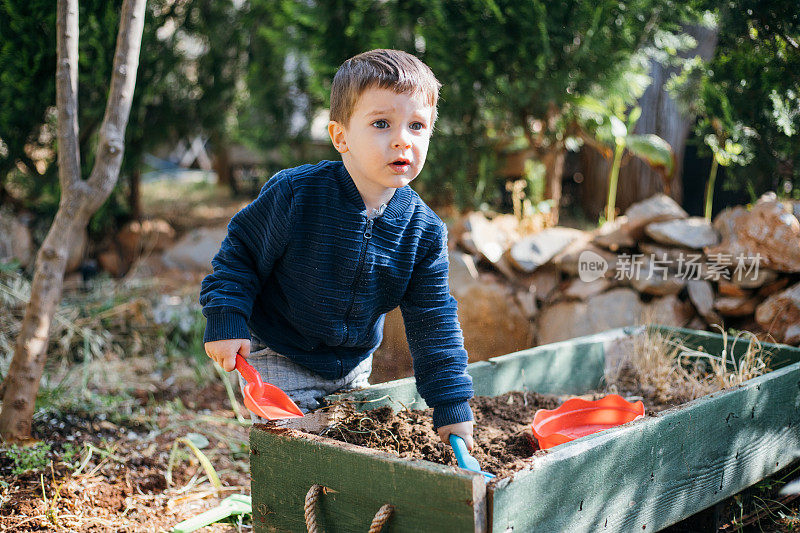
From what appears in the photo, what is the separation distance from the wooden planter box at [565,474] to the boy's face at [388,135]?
2.27ft

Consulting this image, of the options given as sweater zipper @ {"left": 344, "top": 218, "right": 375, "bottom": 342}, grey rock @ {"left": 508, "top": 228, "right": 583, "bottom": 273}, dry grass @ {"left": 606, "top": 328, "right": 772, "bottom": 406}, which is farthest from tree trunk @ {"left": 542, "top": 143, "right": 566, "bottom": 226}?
sweater zipper @ {"left": 344, "top": 218, "right": 375, "bottom": 342}

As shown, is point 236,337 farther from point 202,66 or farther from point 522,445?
point 202,66

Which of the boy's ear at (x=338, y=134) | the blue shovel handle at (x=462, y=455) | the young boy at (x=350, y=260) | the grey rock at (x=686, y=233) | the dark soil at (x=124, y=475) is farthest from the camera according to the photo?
the grey rock at (x=686, y=233)

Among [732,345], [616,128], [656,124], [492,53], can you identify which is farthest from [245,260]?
[656,124]

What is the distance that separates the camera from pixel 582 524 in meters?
1.68

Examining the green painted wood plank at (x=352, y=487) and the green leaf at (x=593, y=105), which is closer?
the green painted wood plank at (x=352, y=487)

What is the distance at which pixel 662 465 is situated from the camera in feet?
6.23

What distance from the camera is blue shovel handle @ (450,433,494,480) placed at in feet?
5.67

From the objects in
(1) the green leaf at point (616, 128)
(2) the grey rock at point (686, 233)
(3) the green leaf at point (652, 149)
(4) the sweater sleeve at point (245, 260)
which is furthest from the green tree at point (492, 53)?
(4) the sweater sleeve at point (245, 260)

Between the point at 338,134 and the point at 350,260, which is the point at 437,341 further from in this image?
the point at 338,134

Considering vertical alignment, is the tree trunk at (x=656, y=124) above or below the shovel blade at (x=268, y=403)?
above

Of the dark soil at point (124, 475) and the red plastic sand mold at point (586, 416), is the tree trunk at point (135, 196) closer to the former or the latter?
the dark soil at point (124, 475)

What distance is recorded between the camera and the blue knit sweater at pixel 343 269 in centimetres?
195

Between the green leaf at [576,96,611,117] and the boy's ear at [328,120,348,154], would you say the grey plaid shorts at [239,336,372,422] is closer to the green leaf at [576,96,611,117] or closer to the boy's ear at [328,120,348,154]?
the boy's ear at [328,120,348,154]
